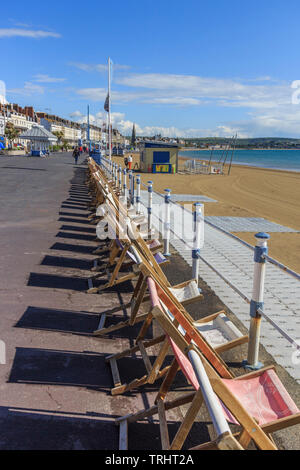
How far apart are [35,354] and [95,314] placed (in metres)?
1.12

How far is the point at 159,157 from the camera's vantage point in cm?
3350

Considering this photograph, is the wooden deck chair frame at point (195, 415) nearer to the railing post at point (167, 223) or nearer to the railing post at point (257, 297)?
the railing post at point (257, 297)

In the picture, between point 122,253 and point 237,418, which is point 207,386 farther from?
point 122,253

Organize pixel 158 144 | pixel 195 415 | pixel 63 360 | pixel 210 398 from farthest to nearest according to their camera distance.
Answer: pixel 158 144 → pixel 63 360 → pixel 195 415 → pixel 210 398

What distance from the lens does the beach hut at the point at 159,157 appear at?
33188 mm

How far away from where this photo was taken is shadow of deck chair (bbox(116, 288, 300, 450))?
6.51 ft

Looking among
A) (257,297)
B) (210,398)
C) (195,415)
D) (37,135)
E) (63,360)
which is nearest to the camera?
(210,398)

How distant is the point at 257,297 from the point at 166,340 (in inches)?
41.6

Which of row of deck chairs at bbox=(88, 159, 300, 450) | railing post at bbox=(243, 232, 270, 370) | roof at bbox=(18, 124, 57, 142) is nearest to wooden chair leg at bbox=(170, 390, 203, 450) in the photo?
row of deck chairs at bbox=(88, 159, 300, 450)

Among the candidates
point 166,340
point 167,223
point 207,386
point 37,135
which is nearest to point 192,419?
point 207,386

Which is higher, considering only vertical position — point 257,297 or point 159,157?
point 159,157

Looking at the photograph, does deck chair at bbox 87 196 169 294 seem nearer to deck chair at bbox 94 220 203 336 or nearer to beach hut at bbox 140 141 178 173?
deck chair at bbox 94 220 203 336

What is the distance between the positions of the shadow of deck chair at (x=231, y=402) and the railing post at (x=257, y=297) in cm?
66

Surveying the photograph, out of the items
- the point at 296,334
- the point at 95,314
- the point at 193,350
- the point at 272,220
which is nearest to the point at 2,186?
the point at 272,220
